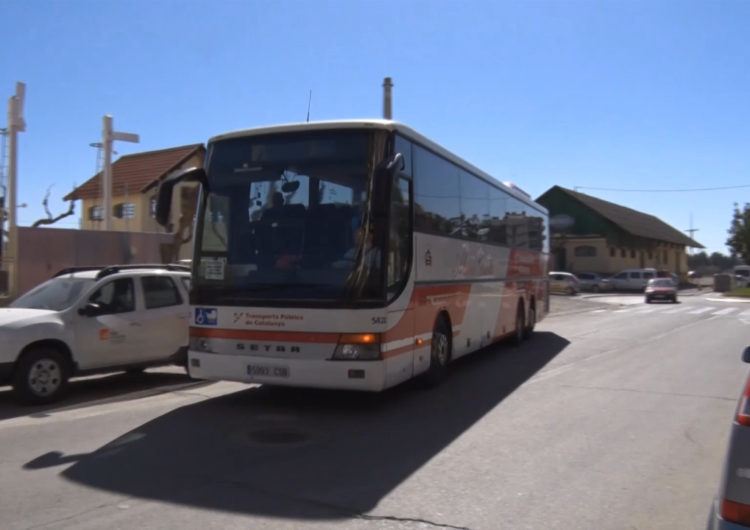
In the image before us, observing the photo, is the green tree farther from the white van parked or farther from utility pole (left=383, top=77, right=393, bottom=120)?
utility pole (left=383, top=77, right=393, bottom=120)

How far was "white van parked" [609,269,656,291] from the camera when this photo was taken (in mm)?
52250

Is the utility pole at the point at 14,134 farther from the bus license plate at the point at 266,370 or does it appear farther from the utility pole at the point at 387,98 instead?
the bus license plate at the point at 266,370

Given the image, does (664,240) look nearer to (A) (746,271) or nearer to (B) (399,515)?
(A) (746,271)

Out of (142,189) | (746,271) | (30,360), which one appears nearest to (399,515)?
(30,360)

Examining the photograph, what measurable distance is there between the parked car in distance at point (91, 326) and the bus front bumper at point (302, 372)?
2370mm

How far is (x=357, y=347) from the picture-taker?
7.80 metres

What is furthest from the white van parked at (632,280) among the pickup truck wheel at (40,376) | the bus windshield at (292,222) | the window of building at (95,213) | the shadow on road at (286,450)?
the pickup truck wheel at (40,376)

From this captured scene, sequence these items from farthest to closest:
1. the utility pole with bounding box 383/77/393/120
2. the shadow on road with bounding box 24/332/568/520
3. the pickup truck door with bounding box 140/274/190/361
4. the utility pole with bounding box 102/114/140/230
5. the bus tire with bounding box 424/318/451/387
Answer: the utility pole with bounding box 102/114/140/230
the utility pole with bounding box 383/77/393/120
the pickup truck door with bounding box 140/274/190/361
the bus tire with bounding box 424/318/451/387
the shadow on road with bounding box 24/332/568/520

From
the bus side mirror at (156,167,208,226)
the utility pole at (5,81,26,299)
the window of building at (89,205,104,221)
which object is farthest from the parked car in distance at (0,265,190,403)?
the window of building at (89,205,104,221)

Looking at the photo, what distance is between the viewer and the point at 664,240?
233 ft

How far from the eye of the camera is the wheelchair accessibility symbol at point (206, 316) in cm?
836

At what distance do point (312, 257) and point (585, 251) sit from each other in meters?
56.7

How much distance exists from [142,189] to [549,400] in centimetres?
3067

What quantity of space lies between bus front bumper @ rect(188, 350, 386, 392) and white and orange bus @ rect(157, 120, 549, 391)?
0.01m
